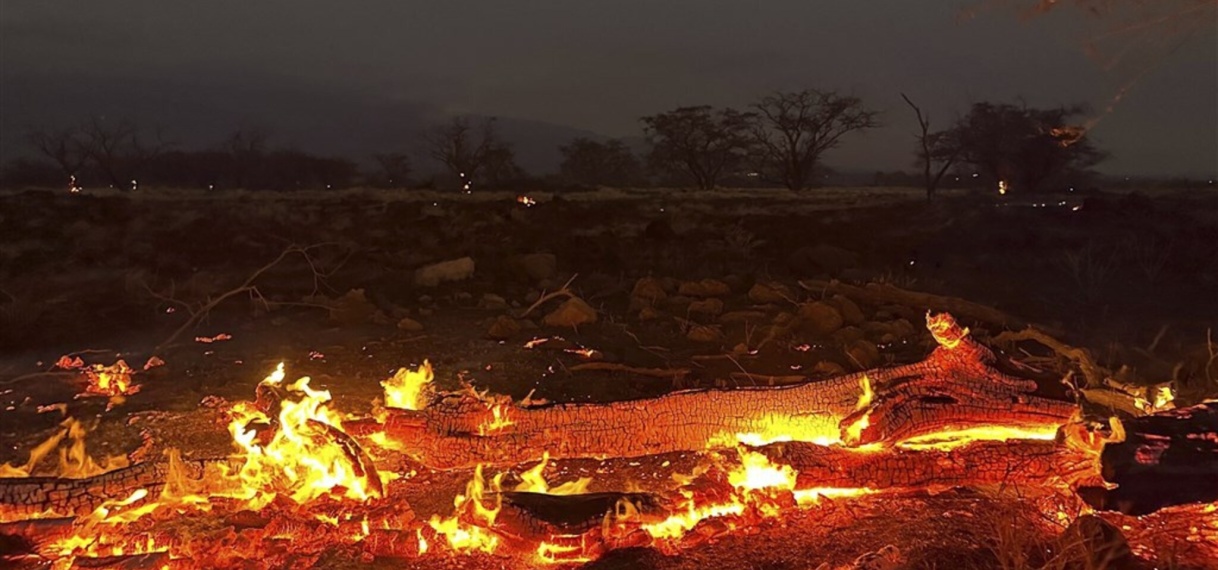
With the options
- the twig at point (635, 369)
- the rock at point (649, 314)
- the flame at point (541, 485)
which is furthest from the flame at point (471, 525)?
the rock at point (649, 314)

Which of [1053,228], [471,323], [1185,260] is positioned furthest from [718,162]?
[471,323]

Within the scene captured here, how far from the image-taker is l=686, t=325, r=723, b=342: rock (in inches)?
302

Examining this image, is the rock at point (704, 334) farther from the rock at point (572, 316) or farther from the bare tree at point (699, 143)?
the bare tree at point (699, 143)

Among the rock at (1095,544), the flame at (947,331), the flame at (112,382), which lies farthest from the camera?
the flame at (112,382)

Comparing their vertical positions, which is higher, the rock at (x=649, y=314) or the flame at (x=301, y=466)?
the flame at (x=301, y=466)

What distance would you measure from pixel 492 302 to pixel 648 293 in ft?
6.48

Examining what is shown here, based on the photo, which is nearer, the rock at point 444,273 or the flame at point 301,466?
the flame at point 301,466

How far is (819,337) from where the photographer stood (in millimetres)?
7621

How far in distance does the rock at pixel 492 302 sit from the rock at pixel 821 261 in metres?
→ 5.27

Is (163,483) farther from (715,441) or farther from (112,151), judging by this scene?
(112,151)

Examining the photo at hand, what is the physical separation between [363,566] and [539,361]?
387cm

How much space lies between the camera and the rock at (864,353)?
661cm

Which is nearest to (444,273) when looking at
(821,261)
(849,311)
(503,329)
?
(503,329)

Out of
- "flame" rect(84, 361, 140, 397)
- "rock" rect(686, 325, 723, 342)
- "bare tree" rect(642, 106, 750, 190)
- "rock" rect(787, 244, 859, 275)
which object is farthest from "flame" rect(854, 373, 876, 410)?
"bare tree" rect(642, 106, 750, 190)
